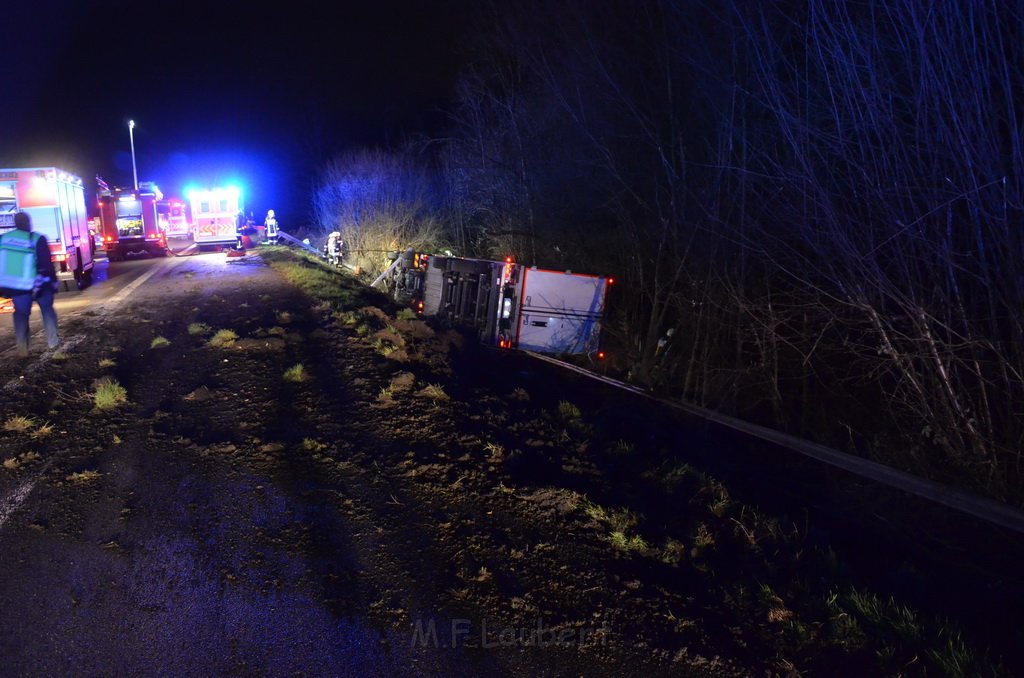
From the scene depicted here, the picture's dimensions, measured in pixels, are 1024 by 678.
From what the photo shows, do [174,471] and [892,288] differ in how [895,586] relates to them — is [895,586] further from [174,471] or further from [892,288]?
[174,471]

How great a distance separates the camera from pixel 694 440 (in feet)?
29.3

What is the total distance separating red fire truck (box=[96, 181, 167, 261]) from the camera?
28.7 m

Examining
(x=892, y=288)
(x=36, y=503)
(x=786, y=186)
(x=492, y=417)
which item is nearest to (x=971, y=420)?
(x=892, y=288)

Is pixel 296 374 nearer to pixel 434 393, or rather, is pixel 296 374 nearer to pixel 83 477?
pixel 434 393

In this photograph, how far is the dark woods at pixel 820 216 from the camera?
5.30 metres

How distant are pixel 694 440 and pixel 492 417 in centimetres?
312

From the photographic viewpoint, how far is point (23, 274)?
29.7 feet

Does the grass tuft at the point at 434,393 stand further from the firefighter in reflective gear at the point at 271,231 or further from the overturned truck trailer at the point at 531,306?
the firefighter in reflective gear at the point at 271,231

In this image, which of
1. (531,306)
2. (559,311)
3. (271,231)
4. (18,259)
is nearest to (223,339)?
(18,259)

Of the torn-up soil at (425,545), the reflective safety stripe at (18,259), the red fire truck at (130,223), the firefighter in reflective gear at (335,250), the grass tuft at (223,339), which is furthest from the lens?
the red fire truck at (130,223)

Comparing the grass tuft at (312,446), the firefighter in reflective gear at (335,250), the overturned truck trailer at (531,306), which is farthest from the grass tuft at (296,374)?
the firefighter in reflective gear at (335,250)

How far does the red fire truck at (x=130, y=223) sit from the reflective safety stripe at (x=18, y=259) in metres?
Result: 21.6

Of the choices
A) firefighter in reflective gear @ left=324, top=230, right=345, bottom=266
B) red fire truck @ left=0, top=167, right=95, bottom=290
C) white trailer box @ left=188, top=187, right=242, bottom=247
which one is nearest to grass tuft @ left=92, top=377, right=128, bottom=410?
red fire truck @ left=0, top=167, right=95, bottom=290

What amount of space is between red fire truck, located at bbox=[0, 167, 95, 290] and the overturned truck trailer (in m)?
9.60
